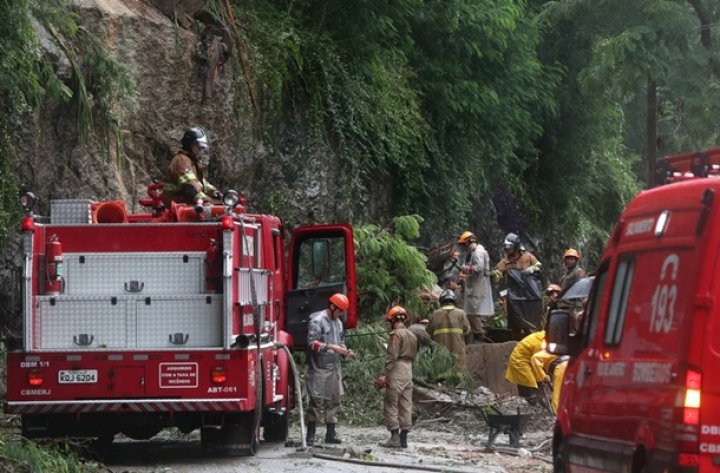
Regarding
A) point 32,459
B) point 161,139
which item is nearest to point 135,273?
point 32,459

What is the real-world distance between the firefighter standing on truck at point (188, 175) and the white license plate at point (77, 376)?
89.1 inches

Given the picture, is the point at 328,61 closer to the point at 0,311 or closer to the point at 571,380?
the point at 0,311

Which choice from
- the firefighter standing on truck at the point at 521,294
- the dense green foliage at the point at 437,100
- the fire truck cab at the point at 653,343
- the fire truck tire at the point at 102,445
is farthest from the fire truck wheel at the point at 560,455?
the dense green foliage at the point at 437,100

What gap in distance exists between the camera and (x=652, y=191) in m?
9.55

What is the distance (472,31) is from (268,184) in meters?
6.91

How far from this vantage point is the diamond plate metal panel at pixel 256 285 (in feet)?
50.8

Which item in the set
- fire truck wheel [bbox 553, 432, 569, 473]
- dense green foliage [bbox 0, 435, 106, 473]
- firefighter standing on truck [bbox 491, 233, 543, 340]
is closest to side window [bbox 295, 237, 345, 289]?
firefighter standing on truck [bbox 491, 233, 543, 340]

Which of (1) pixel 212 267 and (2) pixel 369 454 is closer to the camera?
(1) pixel 212 267

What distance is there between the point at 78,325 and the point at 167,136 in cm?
842

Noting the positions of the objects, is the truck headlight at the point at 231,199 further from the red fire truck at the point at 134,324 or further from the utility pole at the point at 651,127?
the utility pole at the point at 651,127

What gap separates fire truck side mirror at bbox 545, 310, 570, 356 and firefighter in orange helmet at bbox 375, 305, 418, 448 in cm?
720

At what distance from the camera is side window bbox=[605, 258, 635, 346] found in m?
9.43

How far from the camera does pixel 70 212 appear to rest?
50.7 feet

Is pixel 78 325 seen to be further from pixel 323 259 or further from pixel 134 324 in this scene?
pixel 323 259
